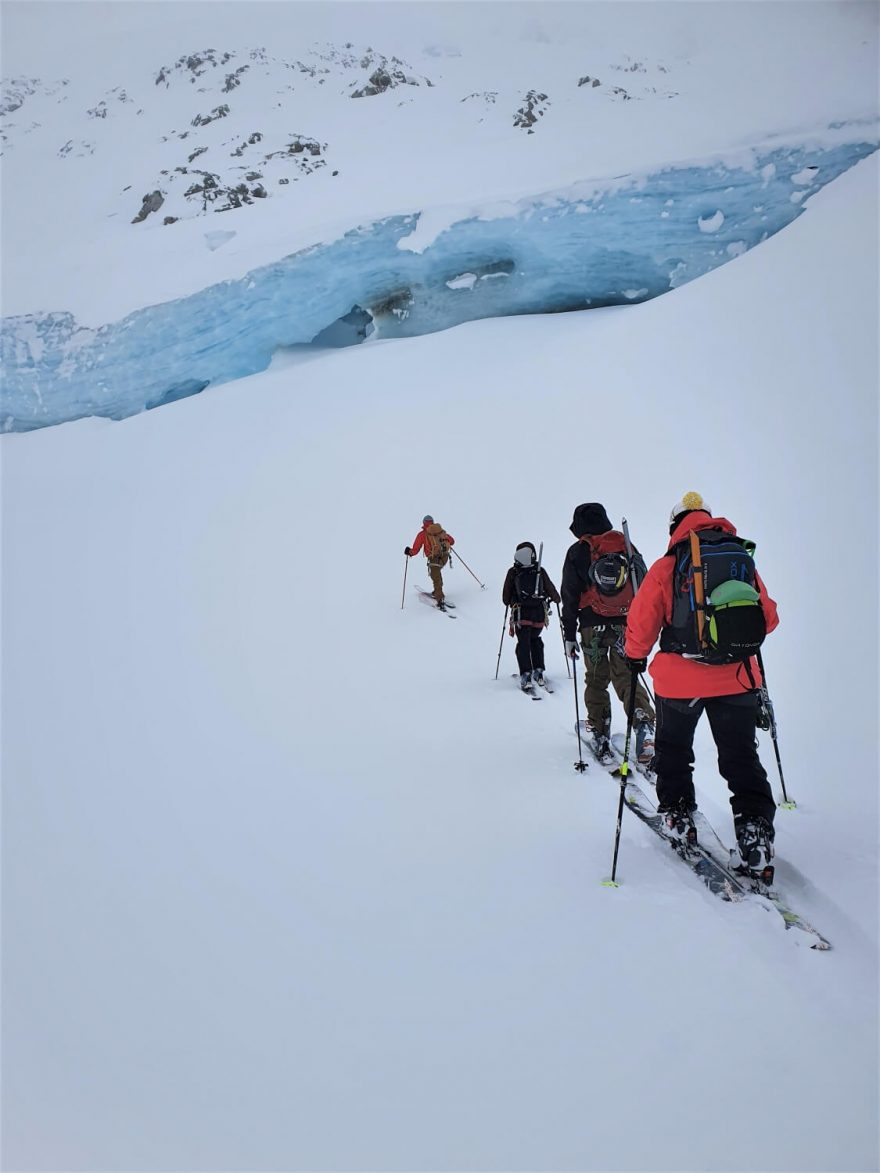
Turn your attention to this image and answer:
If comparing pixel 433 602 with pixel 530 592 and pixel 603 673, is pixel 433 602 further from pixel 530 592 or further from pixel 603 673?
pixel 603 673

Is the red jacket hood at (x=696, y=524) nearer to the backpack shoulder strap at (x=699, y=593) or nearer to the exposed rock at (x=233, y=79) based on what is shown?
the backpack shoulder strap at (x=699, y=593)

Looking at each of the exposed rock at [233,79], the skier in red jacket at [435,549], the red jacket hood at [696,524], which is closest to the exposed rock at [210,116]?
the exposed rock at [233,79]

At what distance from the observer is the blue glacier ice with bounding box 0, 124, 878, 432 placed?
1309 centimetres

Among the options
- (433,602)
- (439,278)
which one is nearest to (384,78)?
(439,278)

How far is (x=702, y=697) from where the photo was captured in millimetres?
2850

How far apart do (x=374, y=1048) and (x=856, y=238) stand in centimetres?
1182

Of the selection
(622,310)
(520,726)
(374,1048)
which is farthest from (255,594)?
(622,310)

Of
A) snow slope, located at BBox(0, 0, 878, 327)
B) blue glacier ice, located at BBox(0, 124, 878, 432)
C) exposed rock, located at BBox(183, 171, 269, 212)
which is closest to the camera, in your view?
blue glacier ice, located at BBox(0, 124, 878, 432)

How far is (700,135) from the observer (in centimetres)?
1416

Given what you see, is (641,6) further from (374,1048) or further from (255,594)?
(374,1048)

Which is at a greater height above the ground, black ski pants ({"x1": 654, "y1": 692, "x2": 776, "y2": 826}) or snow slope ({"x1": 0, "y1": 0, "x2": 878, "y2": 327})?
snow slope ({"x1": 0, "y1": 0, "x2": 878, "y2": 327})

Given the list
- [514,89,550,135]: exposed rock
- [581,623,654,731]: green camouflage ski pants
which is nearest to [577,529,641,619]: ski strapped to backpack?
[581,623,654,731]: green camouflage ski pants

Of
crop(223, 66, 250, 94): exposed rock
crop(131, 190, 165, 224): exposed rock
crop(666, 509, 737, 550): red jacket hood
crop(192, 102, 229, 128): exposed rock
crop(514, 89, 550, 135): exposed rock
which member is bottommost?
crop(666, 509, 737, 550): red jacket hood

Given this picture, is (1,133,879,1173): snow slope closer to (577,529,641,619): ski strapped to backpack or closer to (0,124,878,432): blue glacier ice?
(577,529,641,619): ski strapped to backpack
